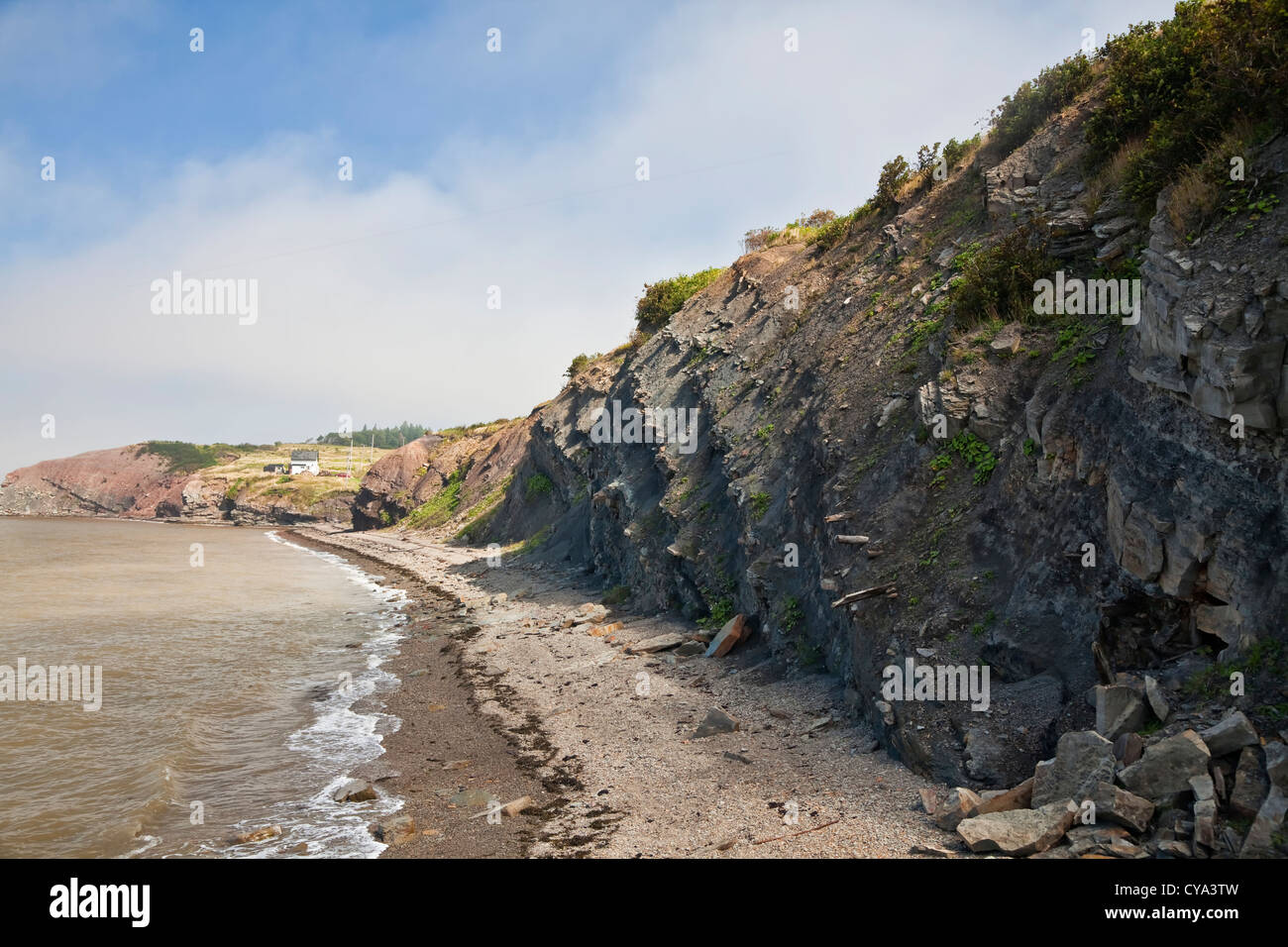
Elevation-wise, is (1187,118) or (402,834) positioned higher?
(1187,118)

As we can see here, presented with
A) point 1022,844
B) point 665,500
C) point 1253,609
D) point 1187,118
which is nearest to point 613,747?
point 1022,844

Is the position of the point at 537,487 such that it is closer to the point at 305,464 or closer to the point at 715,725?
the point at 715,725

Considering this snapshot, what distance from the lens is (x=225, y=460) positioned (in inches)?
6565

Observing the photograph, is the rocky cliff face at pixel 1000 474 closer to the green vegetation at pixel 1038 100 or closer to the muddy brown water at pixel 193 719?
the green vegetation at pixel 1038 100

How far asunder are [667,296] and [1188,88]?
2693 centimetres

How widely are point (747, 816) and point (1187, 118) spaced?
549 inches

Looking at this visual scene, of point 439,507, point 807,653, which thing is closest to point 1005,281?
point 807,653

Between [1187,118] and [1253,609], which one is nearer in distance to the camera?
[1253,609]

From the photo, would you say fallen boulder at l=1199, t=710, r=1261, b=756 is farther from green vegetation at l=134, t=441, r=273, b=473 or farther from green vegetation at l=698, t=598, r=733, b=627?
green vegetation at l=134, t=441, r=273, b=473

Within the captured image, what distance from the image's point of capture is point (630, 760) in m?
13.9

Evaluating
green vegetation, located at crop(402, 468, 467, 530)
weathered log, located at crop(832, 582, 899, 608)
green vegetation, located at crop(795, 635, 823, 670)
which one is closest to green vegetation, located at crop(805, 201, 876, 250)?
green vegetation, located at crop(795, 635, 823, 670)

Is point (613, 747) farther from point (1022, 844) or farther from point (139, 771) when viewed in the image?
point (139, 771)

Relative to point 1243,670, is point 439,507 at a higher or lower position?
lower

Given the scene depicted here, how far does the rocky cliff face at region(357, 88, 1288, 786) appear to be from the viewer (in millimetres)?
9094
